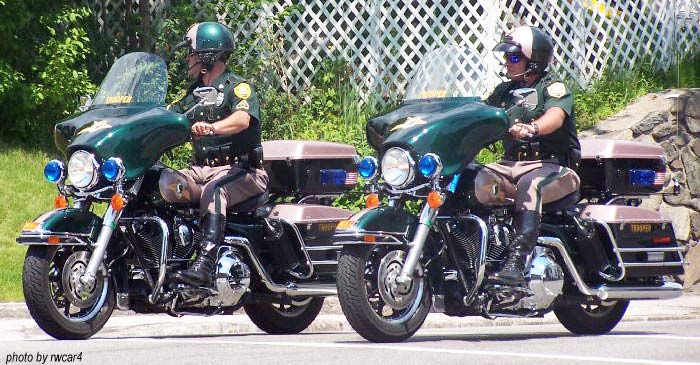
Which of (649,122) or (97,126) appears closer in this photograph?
(97,126)

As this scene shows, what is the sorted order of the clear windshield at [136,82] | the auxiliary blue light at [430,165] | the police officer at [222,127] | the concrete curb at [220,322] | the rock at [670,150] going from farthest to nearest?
the rock at [670,150] → the concrete curb at [220,322] → the police officer at [222,127] → the clear windshield at [136,82] → the auxiliary blue light at [430,165]

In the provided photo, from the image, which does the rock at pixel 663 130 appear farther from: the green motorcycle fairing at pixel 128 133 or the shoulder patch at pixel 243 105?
the green motorcycle fairing at pixel 128 133

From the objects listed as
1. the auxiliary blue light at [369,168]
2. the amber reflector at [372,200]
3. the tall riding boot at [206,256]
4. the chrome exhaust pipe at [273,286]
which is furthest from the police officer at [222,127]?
the auxiliary blue light at [369,168]

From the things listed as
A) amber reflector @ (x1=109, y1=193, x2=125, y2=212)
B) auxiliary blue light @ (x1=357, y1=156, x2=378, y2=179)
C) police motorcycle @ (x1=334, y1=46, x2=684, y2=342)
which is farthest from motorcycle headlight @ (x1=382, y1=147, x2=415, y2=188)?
amber reflector @ (x1=109, y1=193, x2=125, y2=212)

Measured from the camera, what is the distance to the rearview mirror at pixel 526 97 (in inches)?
357

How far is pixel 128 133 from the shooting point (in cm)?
938

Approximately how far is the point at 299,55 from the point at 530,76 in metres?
7.73

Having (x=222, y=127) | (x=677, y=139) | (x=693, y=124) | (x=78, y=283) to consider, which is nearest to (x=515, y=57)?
(x=222, y=127)

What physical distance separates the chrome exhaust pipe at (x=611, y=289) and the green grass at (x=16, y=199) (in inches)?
202

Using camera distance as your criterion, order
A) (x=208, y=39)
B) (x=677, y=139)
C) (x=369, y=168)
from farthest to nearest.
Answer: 1. (x=677, y=139)
2. (x=208, y=39)
3. (x=369, y=168)

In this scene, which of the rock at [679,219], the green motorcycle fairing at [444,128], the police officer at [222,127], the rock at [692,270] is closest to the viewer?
the green motorcycle fairing at [444,128]

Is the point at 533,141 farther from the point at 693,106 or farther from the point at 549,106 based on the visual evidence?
the point at 693,106

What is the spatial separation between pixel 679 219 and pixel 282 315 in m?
6.44

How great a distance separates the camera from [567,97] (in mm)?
9914
